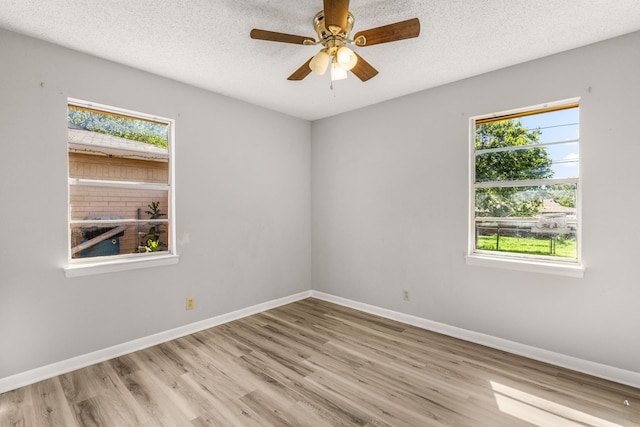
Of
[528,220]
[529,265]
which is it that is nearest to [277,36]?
[528,220]

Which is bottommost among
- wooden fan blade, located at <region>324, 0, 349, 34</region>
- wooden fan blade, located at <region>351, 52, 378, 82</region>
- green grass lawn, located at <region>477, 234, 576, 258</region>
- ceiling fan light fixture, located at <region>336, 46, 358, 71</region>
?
green grass lawn, located at <region>477, 234, 576, 258</region>

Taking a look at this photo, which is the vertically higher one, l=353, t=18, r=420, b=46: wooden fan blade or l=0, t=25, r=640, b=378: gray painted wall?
l=353, t=18, r=420, b=46: wooden fan blade

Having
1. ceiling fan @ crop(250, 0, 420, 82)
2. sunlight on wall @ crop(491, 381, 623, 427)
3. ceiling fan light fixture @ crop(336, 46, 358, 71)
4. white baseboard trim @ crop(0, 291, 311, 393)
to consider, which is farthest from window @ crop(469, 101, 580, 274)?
white baseboard trim @ crop(0, 291, 311, 393)

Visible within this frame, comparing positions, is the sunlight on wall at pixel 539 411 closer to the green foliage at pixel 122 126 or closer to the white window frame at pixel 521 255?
the white window frame at pixel 521 255

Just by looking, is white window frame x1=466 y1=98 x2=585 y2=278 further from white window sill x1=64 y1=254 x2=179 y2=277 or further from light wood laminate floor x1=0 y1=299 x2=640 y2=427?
white window sill x1=64 y1=254 x2=179 y2=277

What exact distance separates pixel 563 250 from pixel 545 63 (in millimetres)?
1667

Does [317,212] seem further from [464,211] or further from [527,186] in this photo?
[527,186]

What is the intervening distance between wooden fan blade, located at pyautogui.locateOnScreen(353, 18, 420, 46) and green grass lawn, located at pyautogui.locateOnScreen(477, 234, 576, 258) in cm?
219

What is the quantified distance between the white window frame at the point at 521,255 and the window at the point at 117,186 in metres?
3.16

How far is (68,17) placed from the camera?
7.14ft

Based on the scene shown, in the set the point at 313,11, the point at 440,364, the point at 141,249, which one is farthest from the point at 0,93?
the point at 440,364

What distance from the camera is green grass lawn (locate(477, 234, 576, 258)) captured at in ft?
8.95

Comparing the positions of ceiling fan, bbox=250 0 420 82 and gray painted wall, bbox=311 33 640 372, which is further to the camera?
gray painted wall, bbox=311 33 640 372

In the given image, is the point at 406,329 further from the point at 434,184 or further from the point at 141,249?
the point at 141,249
